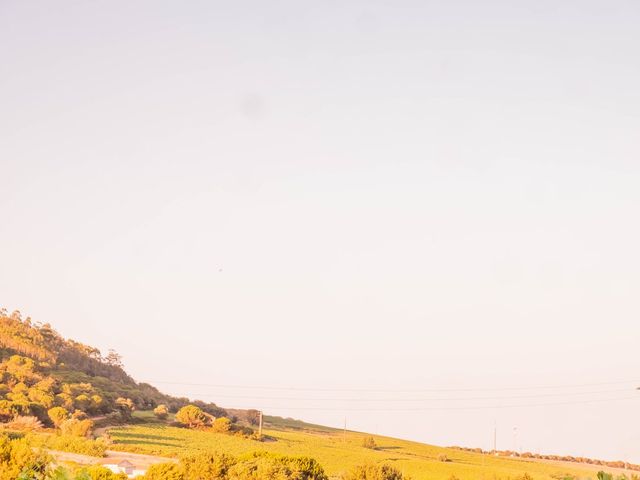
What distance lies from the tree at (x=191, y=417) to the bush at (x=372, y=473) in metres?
38.1

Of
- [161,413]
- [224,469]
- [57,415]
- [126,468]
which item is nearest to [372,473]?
[126,468]

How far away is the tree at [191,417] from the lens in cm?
8544

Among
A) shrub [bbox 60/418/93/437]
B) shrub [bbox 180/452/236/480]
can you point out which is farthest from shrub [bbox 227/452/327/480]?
shrub [bbox 60/418/93/437]

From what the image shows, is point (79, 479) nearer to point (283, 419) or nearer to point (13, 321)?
point (13, 321)

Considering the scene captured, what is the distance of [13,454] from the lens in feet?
98.0

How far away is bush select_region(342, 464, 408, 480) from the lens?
162 ft

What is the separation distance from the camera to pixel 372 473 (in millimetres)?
49969

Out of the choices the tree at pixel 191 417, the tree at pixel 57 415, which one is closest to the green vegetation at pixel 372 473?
the tree at pixel 57 415

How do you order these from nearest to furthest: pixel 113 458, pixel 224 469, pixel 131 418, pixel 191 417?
pixel 224 469 < pixel 113 458 < pixel 131 418 < pixel 191 417

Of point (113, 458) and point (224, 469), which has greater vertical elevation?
point (224, 469)

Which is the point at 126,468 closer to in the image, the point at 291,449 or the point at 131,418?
the point at 291,449

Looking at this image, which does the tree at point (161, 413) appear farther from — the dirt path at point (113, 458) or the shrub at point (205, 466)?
the shrub at point (205, 466)

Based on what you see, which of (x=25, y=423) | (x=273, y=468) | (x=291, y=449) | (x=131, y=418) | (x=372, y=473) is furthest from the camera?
(x=131, y=418)

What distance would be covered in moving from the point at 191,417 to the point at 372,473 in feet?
134
